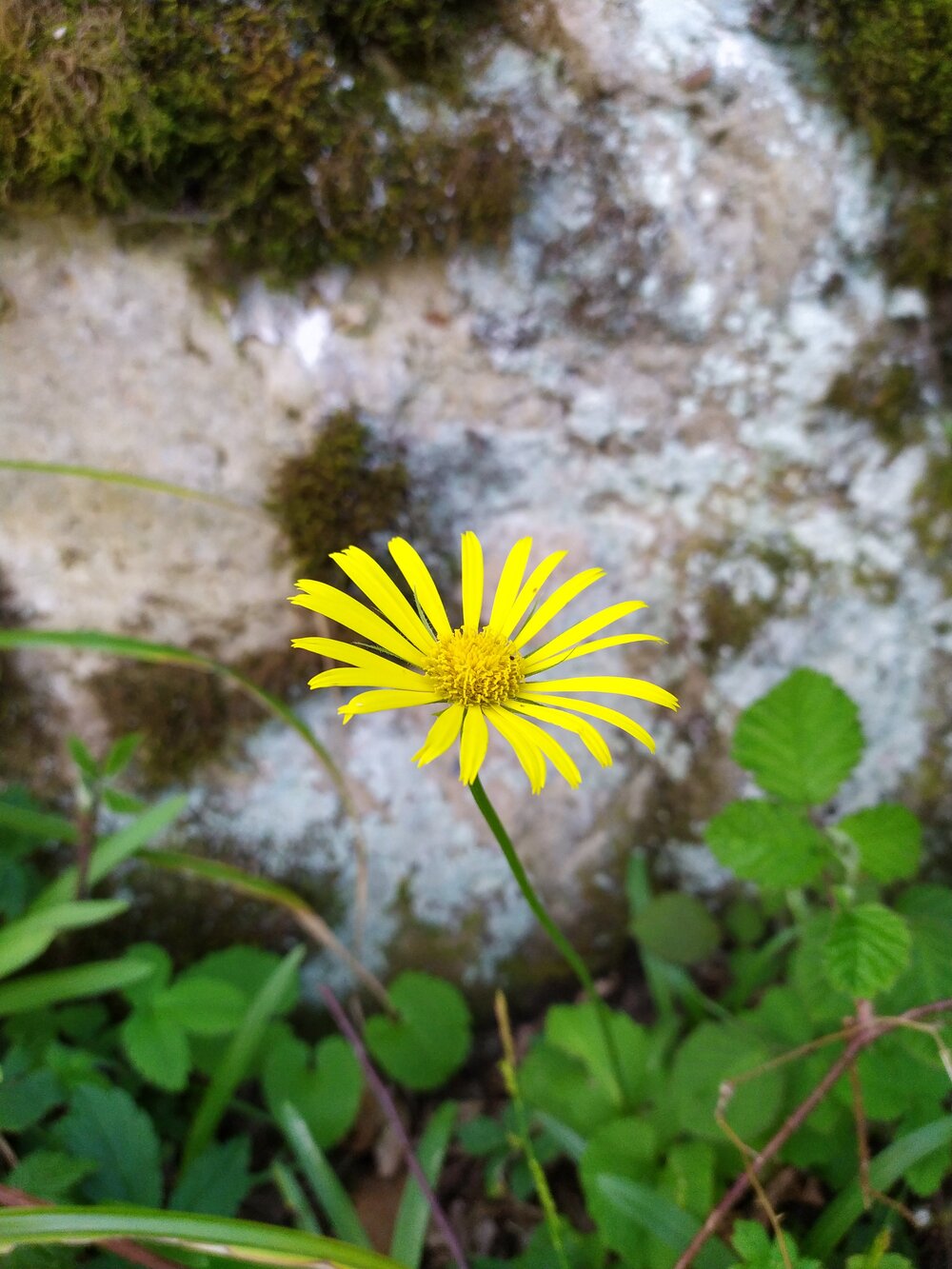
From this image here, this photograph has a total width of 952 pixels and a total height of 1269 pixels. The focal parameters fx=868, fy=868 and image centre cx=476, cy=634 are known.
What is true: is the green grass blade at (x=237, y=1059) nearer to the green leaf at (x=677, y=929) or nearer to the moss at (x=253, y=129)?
the green leaf at (x=677, y=929)

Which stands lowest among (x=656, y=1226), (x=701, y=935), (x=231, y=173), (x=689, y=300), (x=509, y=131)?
(x=656, y=1226)

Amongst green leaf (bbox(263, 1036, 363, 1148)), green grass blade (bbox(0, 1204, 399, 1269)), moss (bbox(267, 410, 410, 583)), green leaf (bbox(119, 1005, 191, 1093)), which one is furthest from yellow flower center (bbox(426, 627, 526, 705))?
green leaf (bbox(263, 1036, 363, 1148))

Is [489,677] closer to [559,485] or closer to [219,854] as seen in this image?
[559,485]

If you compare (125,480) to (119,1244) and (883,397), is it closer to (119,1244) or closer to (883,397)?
→ (119,1244)

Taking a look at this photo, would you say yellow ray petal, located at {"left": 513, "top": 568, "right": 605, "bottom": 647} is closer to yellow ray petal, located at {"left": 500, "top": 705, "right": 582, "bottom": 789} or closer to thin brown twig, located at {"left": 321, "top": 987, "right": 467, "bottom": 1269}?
yellow ray petal, located at {"left": 500, "top": 705, "right": 582, "bottom": 789}

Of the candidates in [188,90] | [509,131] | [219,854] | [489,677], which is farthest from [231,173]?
[219,854]

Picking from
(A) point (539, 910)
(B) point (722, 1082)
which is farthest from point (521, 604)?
(B) point (722, 1082)
